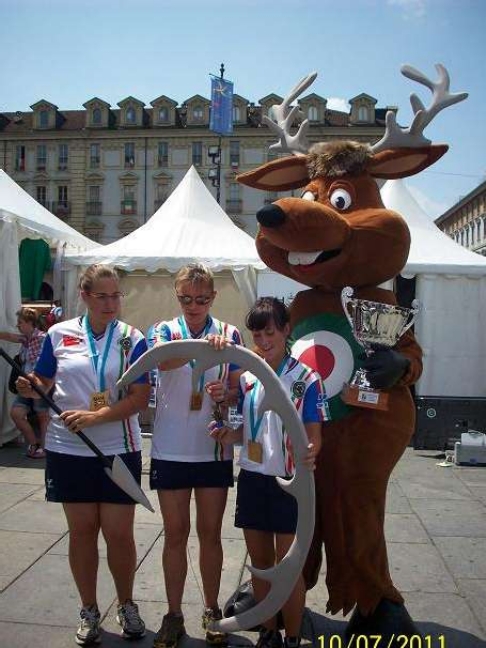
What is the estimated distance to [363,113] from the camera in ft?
147

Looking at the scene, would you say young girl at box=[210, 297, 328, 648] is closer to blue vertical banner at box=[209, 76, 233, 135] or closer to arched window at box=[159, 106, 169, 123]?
blue vertical banner at box=[209, 76, 233, 135]

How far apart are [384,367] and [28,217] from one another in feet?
22.1

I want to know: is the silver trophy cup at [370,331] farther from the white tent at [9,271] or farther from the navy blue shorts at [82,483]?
the white tent at [9,271]

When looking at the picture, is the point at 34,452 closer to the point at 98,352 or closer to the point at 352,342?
the point at 98,352

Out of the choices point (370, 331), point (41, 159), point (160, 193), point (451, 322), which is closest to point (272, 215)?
point (370, 331)

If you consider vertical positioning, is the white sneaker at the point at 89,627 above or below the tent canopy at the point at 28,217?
below

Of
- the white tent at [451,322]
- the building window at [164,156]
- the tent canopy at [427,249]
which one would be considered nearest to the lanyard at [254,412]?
the tent canopy at [427,249]

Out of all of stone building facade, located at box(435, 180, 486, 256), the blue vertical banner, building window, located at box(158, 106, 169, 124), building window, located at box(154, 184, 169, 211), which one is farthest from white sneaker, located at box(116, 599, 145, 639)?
stone building facade, located at box(435, 180, 486, 256)

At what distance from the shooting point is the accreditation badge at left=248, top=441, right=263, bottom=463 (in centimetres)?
263

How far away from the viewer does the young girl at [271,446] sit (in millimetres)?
2592

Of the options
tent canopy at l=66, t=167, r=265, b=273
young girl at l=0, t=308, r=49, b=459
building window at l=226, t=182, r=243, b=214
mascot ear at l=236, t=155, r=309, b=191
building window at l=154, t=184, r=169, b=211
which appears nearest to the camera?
mascot ear at l=236, t=155, r=309, b=191

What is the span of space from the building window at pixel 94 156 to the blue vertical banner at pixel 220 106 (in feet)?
80.8

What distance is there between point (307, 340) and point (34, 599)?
2.01m

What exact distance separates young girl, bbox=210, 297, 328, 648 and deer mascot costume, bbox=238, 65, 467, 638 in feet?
0.77
